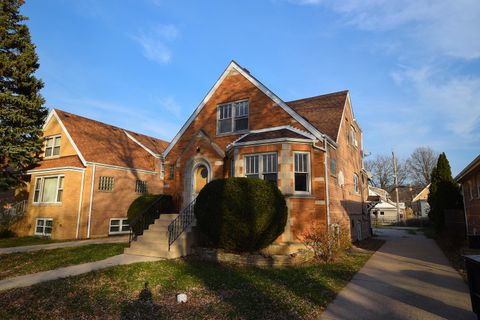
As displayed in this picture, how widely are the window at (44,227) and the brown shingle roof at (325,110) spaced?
17429 millimetres

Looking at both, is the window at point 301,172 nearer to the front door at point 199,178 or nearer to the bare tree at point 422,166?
the front door at point 199,178

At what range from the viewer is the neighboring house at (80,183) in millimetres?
19406

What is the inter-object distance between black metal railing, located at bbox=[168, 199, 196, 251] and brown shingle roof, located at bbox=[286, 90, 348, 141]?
Result: 302 inches

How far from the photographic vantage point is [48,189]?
67.9 feet

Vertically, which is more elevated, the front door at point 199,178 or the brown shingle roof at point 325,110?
the brown shingle roof at point 325,110

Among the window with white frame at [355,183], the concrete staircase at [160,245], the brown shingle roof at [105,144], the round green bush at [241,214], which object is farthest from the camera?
the brown shingle roof at [105,144]

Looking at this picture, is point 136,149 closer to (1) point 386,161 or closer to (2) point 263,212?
(2) point 263,212

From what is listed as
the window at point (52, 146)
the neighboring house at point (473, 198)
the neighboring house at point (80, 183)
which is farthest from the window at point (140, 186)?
the neighboring house at point (473, 198)

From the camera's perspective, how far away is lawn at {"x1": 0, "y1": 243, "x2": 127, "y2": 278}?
32.9 feet

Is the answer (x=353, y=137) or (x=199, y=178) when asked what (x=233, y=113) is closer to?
(x=199, y=178)

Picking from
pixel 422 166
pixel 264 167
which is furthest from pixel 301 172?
pixel 422 166

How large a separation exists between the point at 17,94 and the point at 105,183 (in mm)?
8201

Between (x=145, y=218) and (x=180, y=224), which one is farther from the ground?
(x=145, y=218)

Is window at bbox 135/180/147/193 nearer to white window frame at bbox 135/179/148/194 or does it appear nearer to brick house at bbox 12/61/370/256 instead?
white window frame at bbox 135/179/148/194
